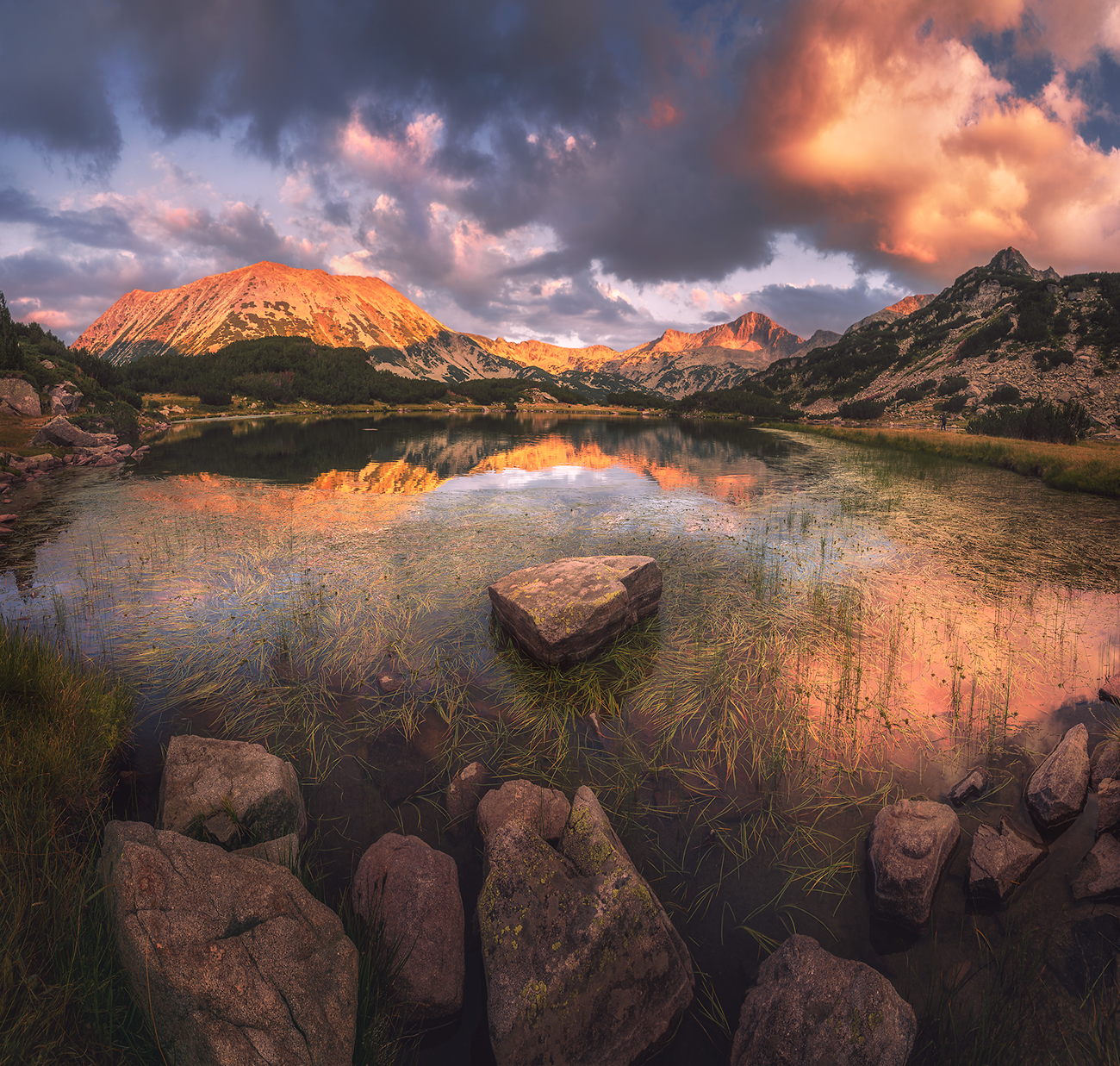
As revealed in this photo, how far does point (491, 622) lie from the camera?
42.0 ft

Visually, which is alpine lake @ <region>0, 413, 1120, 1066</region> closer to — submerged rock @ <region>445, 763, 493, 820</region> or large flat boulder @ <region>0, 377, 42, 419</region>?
submerged rock @ <region>445, 763, 493, 820</region>

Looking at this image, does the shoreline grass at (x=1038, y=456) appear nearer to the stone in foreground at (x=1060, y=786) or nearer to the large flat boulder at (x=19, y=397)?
the stone in foreground at (x=1060, y=786)

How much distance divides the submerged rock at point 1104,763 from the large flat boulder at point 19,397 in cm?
7049

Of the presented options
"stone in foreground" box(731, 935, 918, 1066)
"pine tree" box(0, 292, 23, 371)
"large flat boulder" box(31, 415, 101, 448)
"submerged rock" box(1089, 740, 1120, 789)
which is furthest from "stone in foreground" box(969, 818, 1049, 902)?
"pine tree" box(0, 292, 23, 371)

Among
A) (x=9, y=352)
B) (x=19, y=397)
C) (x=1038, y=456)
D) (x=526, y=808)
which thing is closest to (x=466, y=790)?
(x=526, y=808)

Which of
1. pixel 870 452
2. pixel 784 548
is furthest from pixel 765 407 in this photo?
pixel 784 548

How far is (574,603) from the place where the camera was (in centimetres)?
1104

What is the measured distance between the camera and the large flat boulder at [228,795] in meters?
6.03

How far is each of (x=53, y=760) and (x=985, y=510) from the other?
3662cm

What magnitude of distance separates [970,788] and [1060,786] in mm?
1119

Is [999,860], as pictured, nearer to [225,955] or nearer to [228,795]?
[225,955]

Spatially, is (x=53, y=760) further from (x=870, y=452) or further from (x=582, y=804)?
(x=870, y=452)

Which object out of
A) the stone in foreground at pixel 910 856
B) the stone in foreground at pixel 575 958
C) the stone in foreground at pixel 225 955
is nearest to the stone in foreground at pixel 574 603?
the stone in foreground at pixel 575 958

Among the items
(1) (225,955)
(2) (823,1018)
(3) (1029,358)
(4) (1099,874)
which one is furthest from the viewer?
(3) (1029,358)
